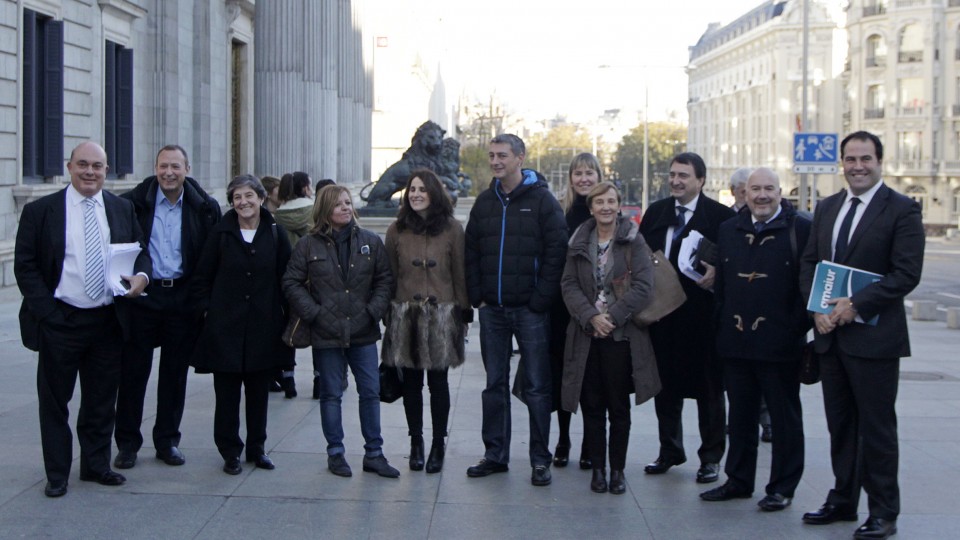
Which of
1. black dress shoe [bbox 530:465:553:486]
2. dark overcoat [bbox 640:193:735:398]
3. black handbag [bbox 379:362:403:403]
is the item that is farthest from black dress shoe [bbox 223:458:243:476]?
dark overcoat [bbox 640:193:735:398]

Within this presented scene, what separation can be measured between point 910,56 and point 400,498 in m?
82.4

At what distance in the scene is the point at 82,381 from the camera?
24.0 ft

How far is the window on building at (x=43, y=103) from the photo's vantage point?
17188mm

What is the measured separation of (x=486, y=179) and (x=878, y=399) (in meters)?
59.7

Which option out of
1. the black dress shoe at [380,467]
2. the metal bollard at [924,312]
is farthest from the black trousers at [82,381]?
the metal bollard at [924,312]

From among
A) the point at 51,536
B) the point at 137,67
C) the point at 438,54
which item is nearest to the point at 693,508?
the point at 51,536

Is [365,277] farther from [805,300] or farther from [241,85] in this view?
[241,85]

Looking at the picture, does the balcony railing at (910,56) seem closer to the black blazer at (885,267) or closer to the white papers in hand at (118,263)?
the black blazer at (885,267)

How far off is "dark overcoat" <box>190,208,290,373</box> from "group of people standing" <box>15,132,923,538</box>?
0.01 metres

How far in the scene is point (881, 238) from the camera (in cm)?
658

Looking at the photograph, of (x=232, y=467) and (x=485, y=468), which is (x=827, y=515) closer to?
(x=485, y=468)

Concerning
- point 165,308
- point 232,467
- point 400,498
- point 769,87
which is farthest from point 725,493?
point 769,87

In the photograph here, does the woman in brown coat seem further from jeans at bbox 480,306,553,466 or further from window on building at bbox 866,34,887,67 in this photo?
window on building at bbox 866,34,887,67

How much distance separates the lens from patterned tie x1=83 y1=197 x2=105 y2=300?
23.3 ft
